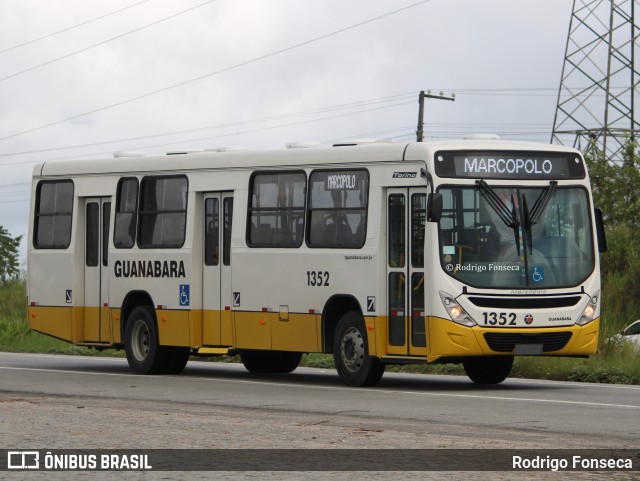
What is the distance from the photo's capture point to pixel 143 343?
24797 millimetres

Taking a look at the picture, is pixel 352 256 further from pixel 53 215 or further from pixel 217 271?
pixel 53 215

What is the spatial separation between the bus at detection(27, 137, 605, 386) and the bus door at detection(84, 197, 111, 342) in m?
0.05

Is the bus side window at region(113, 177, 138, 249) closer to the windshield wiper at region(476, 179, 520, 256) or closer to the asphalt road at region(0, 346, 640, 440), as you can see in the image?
the asphalt road at region(0, 346, 640, 440)

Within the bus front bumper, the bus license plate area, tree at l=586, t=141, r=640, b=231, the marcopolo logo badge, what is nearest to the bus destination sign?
the marcopolo logo badge

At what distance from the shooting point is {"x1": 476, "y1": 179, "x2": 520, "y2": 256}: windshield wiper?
20312 millimetres

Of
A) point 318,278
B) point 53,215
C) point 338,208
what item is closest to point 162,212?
point 53,215

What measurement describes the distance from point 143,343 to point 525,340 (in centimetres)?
712

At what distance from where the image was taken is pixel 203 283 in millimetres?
23641

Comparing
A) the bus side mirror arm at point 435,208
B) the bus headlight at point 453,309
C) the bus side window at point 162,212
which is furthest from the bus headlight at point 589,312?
the bus side window at point 162,212

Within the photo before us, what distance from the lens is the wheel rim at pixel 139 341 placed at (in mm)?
24734

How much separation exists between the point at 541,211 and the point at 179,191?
608cm

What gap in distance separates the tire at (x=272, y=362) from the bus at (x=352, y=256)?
0.03 metres

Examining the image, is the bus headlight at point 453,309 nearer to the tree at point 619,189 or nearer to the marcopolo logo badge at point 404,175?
the marcopolo logo badge at point 404,175

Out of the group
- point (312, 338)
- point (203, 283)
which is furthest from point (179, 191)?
point (312, 338)
